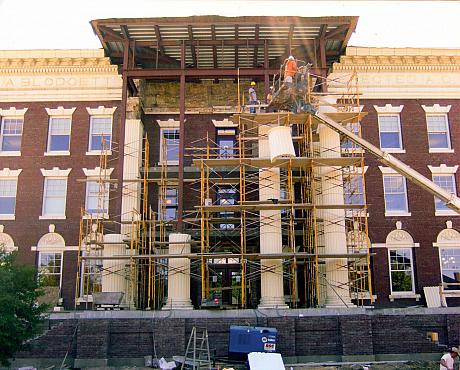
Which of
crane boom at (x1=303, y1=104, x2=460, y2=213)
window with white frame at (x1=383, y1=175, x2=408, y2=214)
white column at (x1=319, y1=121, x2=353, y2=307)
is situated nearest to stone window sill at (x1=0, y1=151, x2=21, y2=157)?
crane boom at (x1=303, y1=104, x2=460, y2=213)

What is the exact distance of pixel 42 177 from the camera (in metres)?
31.8

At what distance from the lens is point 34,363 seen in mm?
23484

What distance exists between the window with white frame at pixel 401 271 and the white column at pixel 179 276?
35.9 ft

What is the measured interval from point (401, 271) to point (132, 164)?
15.2 m

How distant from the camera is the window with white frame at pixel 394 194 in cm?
3147

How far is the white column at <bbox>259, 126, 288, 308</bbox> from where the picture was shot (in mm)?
26344

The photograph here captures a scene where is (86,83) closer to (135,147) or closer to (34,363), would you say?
(135,147)

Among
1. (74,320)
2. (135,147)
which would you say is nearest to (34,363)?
(74,320)

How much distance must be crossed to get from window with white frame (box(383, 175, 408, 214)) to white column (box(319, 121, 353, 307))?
480 cm

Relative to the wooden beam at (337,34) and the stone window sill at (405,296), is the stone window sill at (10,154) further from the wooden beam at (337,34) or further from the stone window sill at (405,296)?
the stone window sill at (405,296)

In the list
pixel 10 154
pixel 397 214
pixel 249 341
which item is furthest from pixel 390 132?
pixel 10 154

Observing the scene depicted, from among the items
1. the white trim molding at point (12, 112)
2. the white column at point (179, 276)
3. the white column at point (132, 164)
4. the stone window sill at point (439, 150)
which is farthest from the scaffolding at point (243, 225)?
the white trim molding at point (12, 112)

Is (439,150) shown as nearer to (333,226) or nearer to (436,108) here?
(436,108)

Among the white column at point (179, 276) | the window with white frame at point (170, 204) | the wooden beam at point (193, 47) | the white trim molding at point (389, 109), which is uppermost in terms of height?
the wooden beam at point (193, 47)
